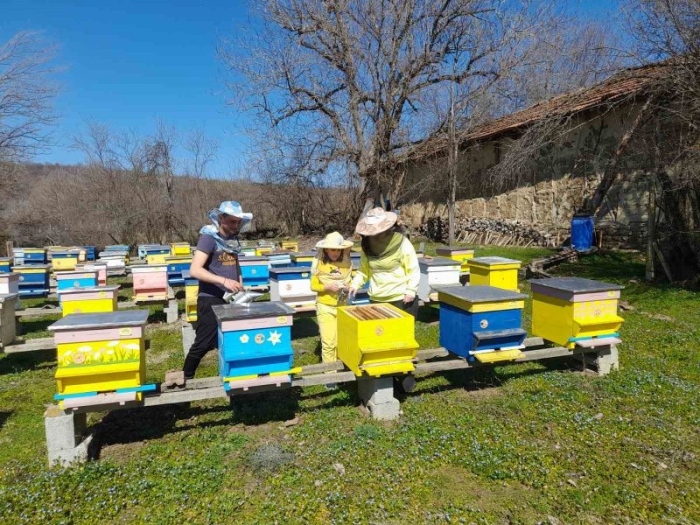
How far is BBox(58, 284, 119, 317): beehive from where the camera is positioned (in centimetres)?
547

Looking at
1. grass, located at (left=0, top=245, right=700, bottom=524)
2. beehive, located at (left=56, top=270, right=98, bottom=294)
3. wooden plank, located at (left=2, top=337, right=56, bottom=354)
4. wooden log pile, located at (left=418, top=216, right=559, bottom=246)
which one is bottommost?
grass, located at (left=0, top=245, right=700, bottom=524)

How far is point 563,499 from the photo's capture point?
290 centimetres

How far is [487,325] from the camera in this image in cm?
409

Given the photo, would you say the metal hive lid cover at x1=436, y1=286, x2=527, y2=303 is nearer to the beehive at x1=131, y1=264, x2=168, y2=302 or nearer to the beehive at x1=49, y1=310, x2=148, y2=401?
the beehive at x1=49, y1=310, x2=148, y2=401

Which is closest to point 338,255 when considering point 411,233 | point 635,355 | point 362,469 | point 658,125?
point 362,469

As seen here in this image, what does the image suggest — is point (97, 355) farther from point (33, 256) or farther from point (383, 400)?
point (33, 256)

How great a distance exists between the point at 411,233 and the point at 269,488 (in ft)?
60.4

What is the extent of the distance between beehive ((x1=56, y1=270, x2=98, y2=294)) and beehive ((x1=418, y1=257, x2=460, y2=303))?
16.6 ft

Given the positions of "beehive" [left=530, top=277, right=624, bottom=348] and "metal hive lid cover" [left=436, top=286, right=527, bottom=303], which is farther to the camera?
"beehive" [left=530, top=277, right=624, bottom=348]

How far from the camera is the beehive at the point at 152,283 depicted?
7.69 meters

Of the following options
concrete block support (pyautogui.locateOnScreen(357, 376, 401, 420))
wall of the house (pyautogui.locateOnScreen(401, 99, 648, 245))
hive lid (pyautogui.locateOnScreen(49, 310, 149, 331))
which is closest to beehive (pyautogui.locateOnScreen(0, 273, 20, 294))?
hive lid (pyautogui.locateOnScreen(49, 310, 149, 331))

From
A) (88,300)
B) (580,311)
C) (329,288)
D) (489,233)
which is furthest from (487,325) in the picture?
(489,233)

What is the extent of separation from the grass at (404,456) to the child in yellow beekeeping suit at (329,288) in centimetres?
48

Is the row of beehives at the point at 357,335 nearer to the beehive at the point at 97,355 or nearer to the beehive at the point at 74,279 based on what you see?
the beehive at the point at 97,355
